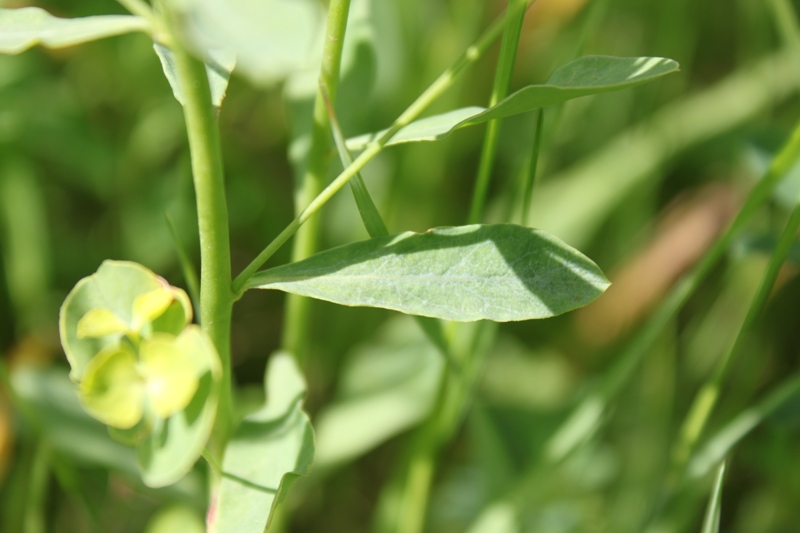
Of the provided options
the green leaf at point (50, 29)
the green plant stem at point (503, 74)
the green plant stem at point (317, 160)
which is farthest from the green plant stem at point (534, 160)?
the green leaf at point (50, 29)

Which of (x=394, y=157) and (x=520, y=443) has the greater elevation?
(x=394, y=157)

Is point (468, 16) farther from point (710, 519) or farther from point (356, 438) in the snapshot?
point (710, 519)

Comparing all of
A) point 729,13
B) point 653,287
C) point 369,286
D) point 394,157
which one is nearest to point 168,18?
point 369,286

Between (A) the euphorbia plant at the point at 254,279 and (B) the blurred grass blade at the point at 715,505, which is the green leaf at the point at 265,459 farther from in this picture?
(B) the blurred grass blade at the point at 715,505

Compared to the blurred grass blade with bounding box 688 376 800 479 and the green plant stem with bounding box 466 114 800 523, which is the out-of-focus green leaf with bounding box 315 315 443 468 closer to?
the green plant stem with bounding box 466 114 800 523

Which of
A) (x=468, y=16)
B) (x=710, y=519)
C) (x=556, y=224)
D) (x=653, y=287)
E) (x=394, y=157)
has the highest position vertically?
(x=468, y=16)

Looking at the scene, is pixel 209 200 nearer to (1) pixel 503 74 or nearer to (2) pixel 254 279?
(2) pixel 254 279

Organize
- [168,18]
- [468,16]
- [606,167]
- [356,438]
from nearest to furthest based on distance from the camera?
[168,18], [356,438], [468,16], [606,167]
